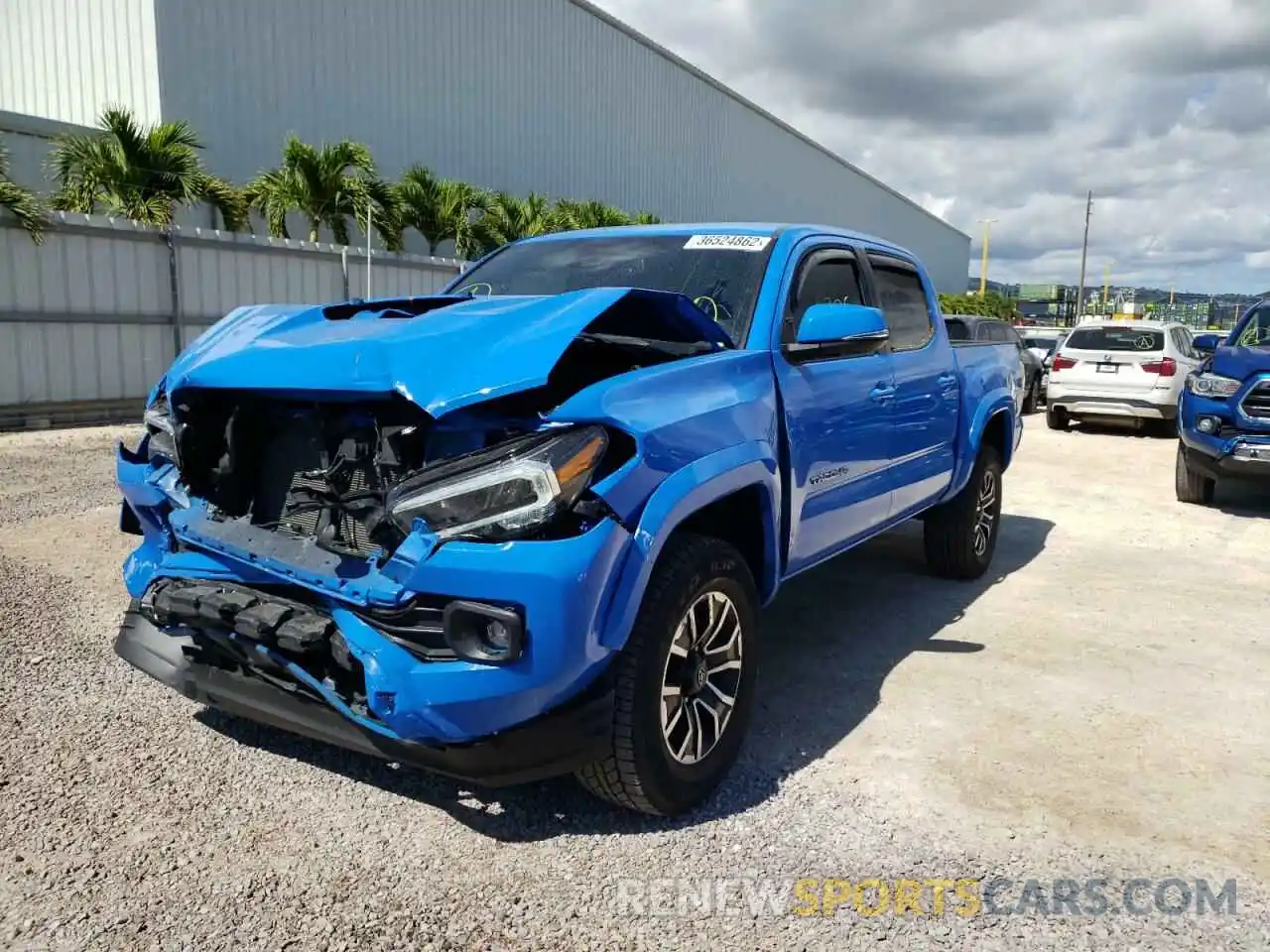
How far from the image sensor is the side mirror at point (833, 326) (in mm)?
3467

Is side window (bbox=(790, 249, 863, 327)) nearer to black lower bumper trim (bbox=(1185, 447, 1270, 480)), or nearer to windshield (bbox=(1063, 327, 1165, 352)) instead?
black lower bumper trim (bbox=(1185, 447, 1270, 480))

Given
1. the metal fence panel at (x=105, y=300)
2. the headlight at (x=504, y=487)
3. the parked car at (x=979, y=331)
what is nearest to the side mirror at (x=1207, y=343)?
the parked car at (x=979, y=331)

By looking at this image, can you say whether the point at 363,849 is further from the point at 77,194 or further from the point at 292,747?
the point at 77,194

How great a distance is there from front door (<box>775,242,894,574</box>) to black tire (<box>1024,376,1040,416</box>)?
586 inches

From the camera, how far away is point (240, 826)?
9.31ft

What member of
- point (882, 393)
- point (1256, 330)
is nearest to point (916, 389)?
point (882, 393)

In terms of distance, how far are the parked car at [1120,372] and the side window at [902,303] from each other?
33.0ft

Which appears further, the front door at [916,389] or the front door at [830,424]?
the front door at [916,389]

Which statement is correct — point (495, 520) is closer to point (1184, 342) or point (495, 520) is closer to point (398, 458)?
point (398, 458)

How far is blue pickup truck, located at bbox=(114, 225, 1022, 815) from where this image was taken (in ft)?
7.99

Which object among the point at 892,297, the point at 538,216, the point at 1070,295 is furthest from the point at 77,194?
the point at 1070,295

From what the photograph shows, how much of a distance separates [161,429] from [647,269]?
195 centimetres

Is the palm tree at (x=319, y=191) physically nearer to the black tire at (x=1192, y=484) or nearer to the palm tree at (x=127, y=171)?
the palm tree at (x=127, y=171)

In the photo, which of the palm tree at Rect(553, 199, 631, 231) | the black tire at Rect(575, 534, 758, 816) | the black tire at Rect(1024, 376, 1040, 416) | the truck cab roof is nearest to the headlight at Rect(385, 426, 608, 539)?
the black tire at Rect(575, 534, 758, 816)
